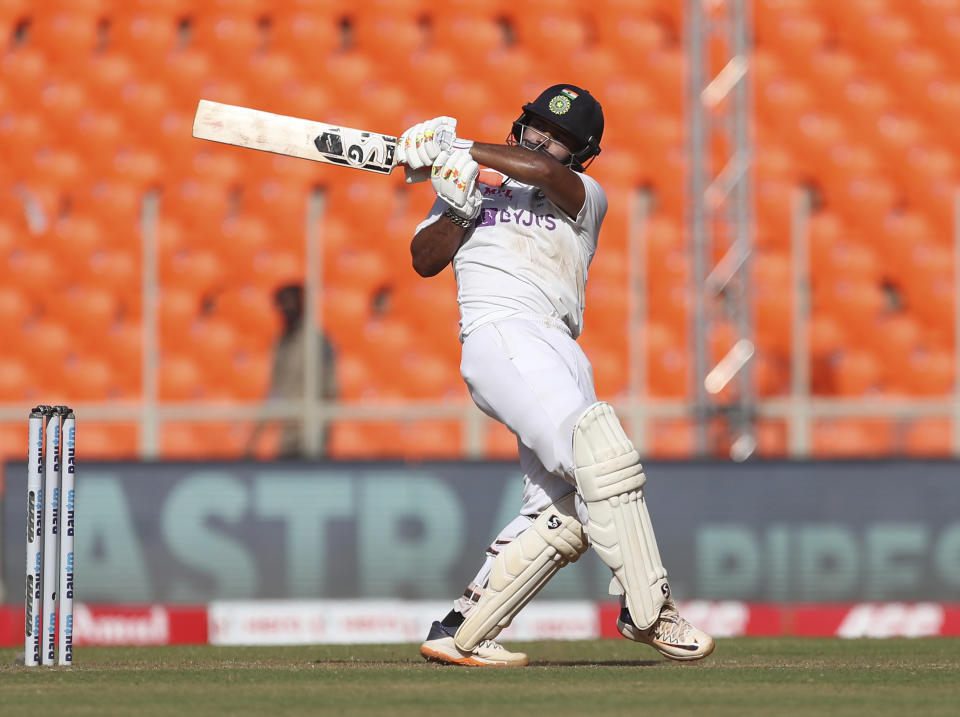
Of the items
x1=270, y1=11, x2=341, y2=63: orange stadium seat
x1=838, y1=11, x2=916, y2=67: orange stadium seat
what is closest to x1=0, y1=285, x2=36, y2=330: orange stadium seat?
x1=270, y1=11, x2=341, y2=63: orange stadium seat

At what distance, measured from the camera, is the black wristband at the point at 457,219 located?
4680mm

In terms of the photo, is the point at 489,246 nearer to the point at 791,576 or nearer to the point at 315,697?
the point at 315,697

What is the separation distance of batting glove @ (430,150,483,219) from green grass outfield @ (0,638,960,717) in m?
1.29

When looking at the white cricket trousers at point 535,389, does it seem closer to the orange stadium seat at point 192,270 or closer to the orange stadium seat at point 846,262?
the orange stadium seat at point 846,262

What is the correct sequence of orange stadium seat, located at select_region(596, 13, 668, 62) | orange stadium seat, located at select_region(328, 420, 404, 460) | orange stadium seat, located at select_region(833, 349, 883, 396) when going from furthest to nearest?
1. orange stadium seat, located at select_region(596, 13, 668, 62)
2. orange stadium seat, located at select_region(833, 349, 883, 396)
3. orange stadium seat, located at select_region(328, 420, 404, 460)

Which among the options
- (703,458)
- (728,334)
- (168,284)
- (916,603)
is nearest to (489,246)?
(703,458)

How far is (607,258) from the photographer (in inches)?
440

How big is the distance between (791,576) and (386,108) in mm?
5476

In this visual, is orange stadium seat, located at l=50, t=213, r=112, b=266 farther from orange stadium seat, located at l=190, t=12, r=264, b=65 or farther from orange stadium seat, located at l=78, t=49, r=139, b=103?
orange stadium seat, located at l=190, t=12, r=264, b=65

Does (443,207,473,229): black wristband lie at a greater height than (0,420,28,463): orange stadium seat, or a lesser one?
lesser

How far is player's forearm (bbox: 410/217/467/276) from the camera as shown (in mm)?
4715

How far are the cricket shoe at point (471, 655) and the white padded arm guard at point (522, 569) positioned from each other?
0.05 m

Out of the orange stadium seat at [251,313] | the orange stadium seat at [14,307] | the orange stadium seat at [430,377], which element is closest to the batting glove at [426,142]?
the orange stadium seat at [430,377]

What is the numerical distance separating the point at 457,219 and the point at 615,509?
949 millimetres
